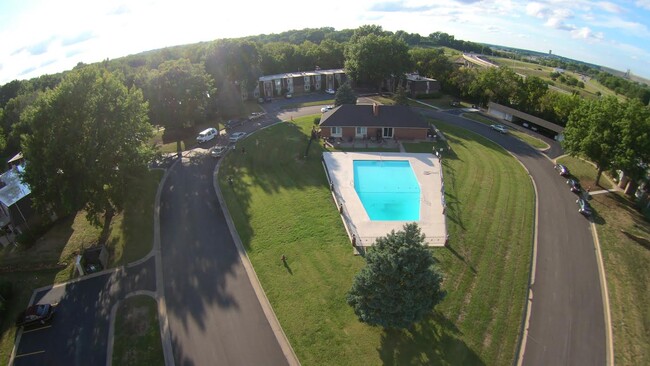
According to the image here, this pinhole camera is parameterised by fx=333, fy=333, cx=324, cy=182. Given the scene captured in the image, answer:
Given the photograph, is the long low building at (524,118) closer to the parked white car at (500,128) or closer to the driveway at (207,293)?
the parked white car at (500,128)

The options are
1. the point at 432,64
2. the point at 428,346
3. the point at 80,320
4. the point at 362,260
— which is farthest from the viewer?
the point at 432,64

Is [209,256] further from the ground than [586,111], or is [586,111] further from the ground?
[586,111]

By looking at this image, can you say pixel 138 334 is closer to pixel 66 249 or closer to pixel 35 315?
pixel 35 315

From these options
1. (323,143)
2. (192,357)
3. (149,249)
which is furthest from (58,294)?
(323,143)

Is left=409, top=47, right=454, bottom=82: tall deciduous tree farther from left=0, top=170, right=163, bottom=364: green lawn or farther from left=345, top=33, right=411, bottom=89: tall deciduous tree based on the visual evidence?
left=0, top=170, right=163, bottom=364: green lawn

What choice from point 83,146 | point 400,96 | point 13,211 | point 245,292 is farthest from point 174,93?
point 400,96

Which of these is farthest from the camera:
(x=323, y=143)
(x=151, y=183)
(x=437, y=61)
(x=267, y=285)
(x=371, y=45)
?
(x=437, y=61)

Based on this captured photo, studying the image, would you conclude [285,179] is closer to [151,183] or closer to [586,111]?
[151,183]
